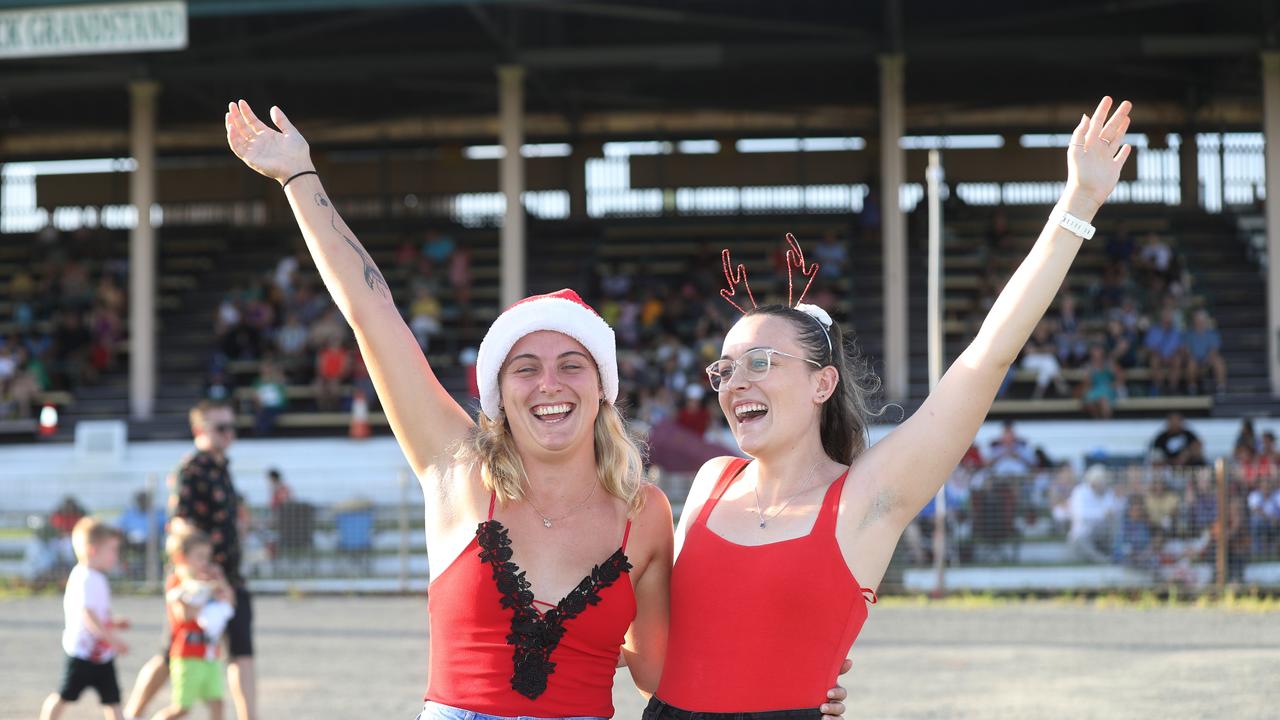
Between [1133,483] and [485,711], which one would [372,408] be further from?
[485,711]

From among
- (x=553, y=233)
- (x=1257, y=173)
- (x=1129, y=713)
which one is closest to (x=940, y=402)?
(x=1129, y=713)

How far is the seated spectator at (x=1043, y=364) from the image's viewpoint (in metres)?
19.7

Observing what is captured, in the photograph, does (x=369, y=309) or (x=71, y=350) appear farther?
(x=71, y=350)

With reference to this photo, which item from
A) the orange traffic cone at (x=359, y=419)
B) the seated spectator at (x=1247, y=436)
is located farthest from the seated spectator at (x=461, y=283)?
the seated spectator at (x=1247, y=436)

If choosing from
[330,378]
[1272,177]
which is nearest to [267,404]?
[330,378]

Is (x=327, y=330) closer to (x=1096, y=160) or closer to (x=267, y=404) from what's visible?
(x=267, y=404)

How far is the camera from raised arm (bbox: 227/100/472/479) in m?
3.44

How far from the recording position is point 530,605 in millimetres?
3273

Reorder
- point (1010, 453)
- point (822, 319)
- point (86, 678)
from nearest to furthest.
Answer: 1. point (822, 319)
2. point (86, 678)
3. point (1010, 453)

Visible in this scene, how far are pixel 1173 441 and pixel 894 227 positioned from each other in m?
5.66

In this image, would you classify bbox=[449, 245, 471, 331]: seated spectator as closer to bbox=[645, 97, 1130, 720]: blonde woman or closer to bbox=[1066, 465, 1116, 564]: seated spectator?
bbox=[1066, 465, 1116, 564]: seated spectator

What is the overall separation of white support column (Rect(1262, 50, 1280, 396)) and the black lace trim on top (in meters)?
18.8

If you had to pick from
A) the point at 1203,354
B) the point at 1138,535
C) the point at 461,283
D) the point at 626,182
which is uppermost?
the point at 626,182

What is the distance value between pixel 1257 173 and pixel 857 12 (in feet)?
28.1
